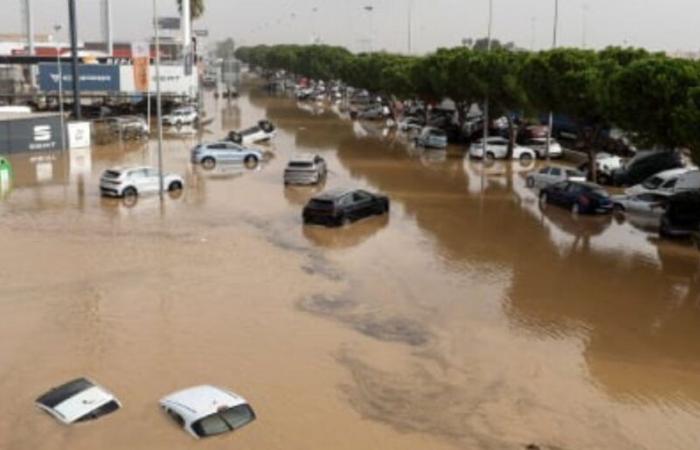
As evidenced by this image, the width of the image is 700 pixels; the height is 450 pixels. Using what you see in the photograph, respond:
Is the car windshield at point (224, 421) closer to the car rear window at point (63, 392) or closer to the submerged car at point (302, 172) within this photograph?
the car rear window at point (63, 392)

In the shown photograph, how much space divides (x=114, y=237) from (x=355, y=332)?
12238 millimetres

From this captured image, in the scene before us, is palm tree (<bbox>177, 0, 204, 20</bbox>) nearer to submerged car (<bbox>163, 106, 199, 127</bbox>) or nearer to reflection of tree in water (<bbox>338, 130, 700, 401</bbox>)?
submerged car (<bbox>163, 106, 199, 127</bbox>)

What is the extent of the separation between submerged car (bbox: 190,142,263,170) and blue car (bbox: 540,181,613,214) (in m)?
18.2

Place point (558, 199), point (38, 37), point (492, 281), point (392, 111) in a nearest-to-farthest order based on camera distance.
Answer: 1. point (492, 281)
2. point (558, 199)
3. point (392, 111)
4. point (38, 37)

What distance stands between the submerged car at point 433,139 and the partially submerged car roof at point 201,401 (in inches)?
1729

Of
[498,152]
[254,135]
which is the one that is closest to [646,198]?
[498,152]

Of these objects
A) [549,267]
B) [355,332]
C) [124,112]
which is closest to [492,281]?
[549,267]

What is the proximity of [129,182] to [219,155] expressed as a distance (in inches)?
427

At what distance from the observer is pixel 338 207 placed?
29703 millimetres

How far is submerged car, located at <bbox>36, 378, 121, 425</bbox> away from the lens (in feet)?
46.2

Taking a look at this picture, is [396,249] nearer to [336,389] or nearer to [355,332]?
[355,332]

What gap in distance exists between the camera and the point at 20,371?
53.7 ft

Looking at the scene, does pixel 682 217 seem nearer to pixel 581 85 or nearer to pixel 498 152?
pixel 581 85

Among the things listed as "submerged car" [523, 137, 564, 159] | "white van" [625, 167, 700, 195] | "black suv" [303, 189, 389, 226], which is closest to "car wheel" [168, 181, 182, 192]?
"black suv" [303, 189, 389, 226]
